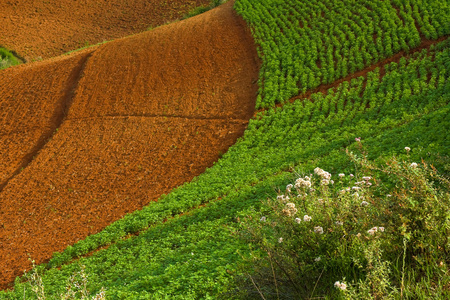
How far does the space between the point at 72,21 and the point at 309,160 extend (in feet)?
122

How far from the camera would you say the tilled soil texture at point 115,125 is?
14.7m

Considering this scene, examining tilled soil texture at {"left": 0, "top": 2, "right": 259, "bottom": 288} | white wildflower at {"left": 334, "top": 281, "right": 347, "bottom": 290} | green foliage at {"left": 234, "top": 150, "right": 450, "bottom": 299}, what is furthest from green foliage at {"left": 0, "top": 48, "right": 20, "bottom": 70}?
white wildflower at {"left": 334, "top": 281, "right": 347, "bottom": 290}

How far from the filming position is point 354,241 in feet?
15.6

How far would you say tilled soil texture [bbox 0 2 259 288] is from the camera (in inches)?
578

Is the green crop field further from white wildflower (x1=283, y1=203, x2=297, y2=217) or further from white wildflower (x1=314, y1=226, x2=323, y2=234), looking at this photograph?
white wildflower (x1=283, y1=203, x2=297, y2=217)

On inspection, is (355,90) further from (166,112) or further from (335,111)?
(166,112)

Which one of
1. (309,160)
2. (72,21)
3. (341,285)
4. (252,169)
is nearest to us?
(341,285)

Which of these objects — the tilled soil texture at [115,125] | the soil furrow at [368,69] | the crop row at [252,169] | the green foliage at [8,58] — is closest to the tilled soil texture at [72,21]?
the green foliage at [8,58]

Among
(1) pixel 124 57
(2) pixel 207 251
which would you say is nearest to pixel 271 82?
(1) pixel 124 57

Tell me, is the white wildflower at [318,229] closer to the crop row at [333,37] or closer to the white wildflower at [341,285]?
the white wildflower at [341,285]

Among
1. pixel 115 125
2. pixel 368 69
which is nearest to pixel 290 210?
pixel 368 69

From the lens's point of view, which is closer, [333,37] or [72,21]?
[333,37]

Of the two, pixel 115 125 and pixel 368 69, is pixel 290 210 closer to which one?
pixel 368 69

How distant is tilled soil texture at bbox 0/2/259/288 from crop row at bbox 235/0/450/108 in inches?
42.9
